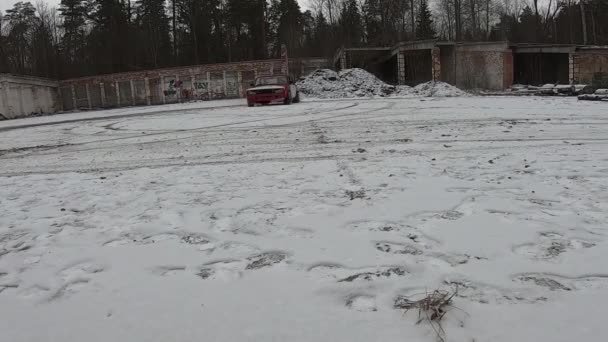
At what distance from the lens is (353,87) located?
3192cm

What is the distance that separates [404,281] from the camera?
2799 millimetres

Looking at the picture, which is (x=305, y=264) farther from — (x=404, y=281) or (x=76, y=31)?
(x=76, y=31)

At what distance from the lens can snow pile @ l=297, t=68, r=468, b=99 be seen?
2894 centimetres

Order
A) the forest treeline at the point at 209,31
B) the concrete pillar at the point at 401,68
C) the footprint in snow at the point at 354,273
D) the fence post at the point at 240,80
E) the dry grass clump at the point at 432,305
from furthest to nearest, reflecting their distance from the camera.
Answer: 1. the forest treeline at the point at 209,31
2. the fence post at the point at 240,80
3. the concrete pillar at the point at 401,68
4. the footprint in snow at the point at 354,273
5. the dry grass clump at the point at 432,305

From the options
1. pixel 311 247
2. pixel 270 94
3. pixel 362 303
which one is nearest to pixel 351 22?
pixel 270 94

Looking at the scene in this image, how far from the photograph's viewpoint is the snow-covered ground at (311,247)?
7.98ft

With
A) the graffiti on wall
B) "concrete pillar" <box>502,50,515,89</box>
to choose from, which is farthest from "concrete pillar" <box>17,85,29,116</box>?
"concrete pillar" <box>502,50,515,89</box>

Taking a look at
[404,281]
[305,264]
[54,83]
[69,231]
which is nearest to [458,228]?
[404,281]

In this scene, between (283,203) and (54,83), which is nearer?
(283,203)

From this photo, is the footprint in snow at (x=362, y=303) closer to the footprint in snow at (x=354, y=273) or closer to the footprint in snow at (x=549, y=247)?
the footprint in snow at (x=354, y=273)

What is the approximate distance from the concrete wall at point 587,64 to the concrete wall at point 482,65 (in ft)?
15.2

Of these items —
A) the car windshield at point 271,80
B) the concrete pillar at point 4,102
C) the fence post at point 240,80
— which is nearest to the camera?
the car windshield at point 271,80

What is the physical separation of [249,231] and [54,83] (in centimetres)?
4392

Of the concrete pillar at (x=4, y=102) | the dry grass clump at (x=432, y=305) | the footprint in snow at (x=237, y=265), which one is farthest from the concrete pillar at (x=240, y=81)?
the dry grass clump at (x=432, y=305)
